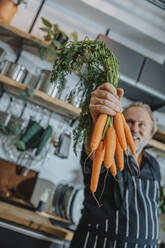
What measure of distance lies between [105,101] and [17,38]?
159cm

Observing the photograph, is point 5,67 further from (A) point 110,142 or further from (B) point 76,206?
(A) point 110,142

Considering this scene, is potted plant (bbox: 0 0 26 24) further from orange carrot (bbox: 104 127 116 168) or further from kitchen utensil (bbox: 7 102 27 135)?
orange carrot (bbox: 104 127 116 168)

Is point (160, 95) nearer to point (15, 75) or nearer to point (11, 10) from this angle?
point (15, 75)

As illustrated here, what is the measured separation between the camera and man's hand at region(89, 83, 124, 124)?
29 centimetres

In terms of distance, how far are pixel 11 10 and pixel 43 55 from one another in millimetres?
443

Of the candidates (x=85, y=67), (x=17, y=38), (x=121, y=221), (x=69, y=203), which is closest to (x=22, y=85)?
(x=17, y=38)

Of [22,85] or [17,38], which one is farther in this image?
[17,38]

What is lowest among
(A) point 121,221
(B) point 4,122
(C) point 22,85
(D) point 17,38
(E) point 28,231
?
(E) point 28,231

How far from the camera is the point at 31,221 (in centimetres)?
118

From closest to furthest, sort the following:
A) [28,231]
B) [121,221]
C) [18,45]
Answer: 1. [121,221]
2. [28,231]
3. [18,45]

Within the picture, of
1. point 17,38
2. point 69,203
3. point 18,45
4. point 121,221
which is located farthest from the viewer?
point 18,45

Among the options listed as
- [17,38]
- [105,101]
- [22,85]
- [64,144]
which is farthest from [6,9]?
[105,101]

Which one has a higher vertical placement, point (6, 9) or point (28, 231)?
point (6, 9)

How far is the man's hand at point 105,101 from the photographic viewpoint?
0.97 feet
